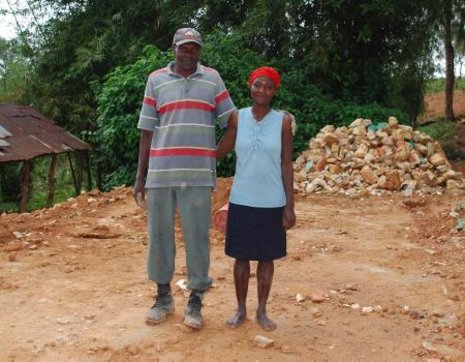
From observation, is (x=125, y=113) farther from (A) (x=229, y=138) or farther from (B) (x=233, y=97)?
(A) (x=229, y=138)

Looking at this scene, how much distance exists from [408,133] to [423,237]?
377 cm

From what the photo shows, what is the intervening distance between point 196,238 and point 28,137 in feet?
26.7

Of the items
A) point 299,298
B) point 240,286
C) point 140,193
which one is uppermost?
point 140,193

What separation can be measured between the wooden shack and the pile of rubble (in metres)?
4.50

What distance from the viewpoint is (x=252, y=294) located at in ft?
13.3

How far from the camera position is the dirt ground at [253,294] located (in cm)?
322

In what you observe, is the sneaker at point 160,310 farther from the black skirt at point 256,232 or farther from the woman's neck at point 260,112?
the woman's neck at point 260,112

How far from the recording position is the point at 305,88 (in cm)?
1179

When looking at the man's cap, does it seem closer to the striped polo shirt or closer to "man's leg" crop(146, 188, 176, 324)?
the striped polo shirt

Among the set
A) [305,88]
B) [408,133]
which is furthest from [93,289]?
[305,88]

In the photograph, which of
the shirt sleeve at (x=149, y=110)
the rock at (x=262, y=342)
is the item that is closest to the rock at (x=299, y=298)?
the rock at (x=262, y=342)

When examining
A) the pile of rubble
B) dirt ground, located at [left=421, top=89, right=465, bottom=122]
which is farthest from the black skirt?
dirt ground, located at [left=421, top=89, right=465, bottom=122]

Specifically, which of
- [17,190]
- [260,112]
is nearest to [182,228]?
[260,112]

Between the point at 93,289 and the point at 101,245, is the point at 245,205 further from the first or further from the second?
the point at 101,245
